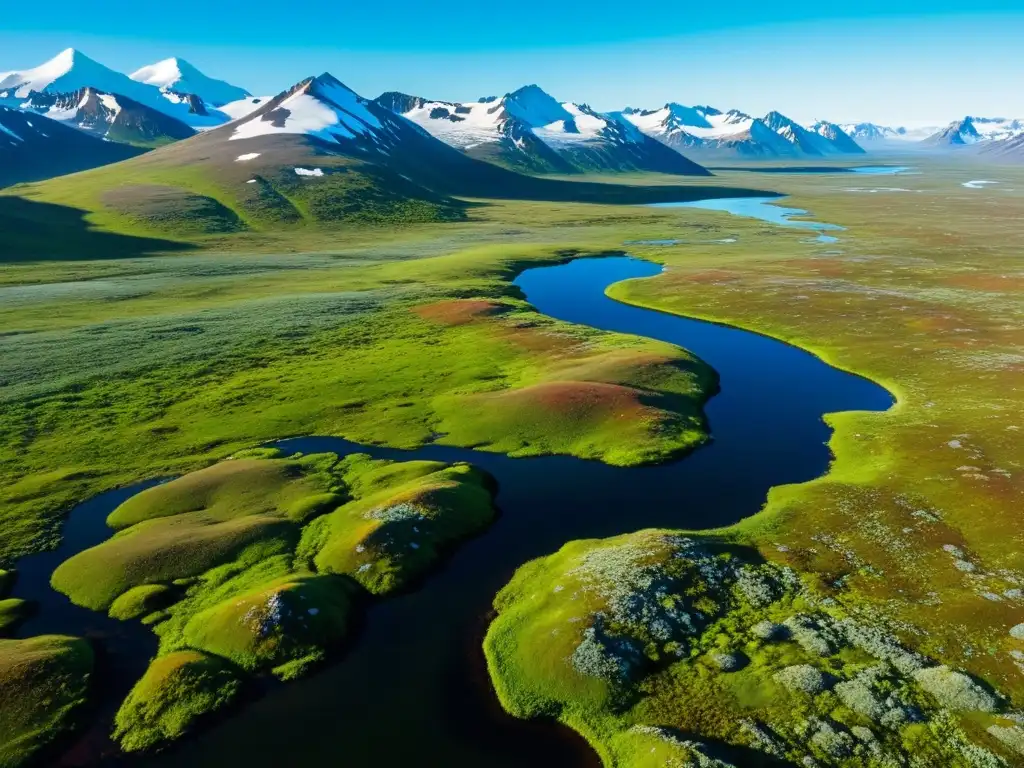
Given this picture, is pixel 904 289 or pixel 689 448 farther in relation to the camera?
pixel 904 289

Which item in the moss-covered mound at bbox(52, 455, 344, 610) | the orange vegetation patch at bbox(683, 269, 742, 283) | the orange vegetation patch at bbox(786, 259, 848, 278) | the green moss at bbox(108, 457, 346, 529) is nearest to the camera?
the moss-covered mound at bbox(52, 455, 344, 610)

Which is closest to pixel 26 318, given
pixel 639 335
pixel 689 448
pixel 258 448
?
pixel 258 448

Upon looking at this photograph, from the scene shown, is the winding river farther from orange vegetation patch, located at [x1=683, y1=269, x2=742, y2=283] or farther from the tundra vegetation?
orange vegetation patch, located at [x1=683, y1=269, x2=742, y2=283]

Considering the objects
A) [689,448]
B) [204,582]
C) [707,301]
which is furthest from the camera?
[707,301]

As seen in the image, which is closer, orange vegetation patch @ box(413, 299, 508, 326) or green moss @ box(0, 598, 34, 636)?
green moss @ box(0, 598, 34, 636)

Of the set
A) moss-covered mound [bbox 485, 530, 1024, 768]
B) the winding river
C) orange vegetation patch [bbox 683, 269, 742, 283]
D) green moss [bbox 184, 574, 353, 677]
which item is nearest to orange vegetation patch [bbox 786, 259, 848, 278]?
orange vegetation patch [bbox 683, 269, 742, 283]

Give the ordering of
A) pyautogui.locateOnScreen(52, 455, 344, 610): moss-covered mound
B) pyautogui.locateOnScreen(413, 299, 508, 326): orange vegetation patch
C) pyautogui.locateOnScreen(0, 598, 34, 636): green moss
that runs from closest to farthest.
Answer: pyautogui.locateOnScreen(0, 598, 34, 636): green moss
pyautogui.locateOnScreen(52, 455, 344, 610): moss-covered mound
pyautogui.locateOnScreen(413, 299, 508, 326): orange vegetation patch

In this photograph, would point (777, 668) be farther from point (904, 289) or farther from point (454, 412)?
point (904, 289)
